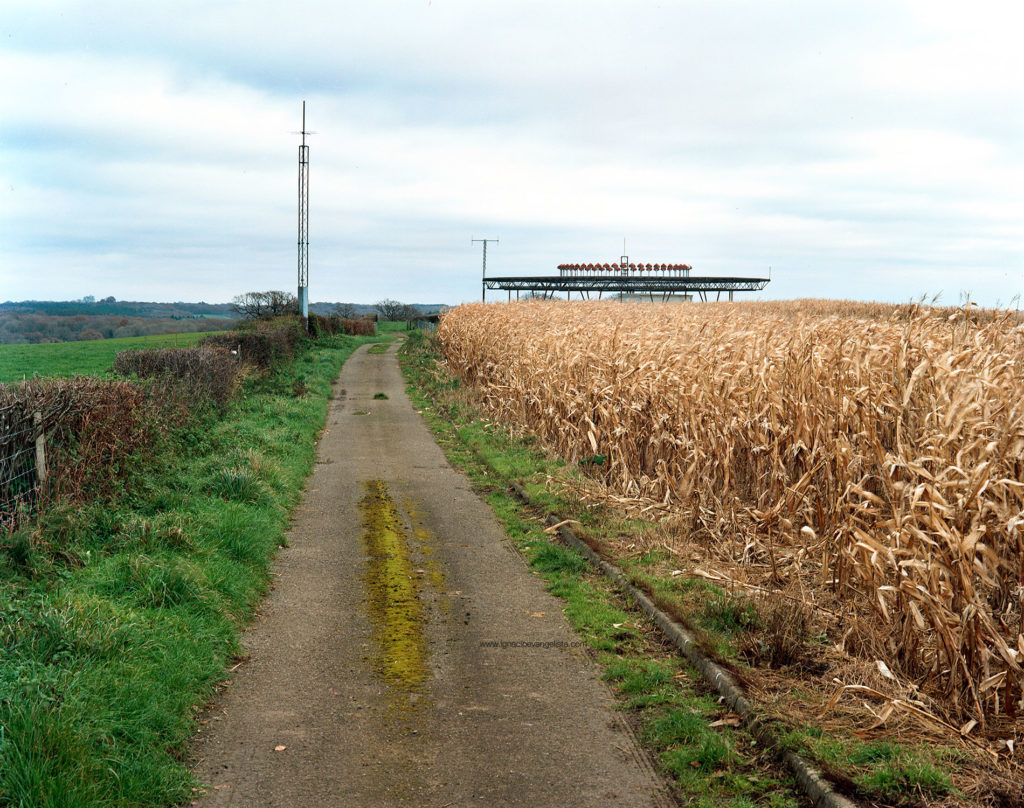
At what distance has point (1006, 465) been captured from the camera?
5887 mm

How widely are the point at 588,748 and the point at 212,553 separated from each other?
4590 mm

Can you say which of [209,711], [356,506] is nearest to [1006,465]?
[209,711]

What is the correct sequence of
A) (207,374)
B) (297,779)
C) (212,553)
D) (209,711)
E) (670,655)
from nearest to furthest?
(297,779) → (209,711) → (670,655) → (212,553) → (207,374)

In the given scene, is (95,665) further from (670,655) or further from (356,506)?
(356,506)

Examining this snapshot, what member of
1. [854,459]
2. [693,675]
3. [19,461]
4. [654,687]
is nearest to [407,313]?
[19,461]

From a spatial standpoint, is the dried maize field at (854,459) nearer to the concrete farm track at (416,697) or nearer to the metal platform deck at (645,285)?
the concrete farm track at (416,697)

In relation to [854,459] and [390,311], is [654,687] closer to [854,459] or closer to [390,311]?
[854,459]

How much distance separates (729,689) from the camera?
5.59 meters

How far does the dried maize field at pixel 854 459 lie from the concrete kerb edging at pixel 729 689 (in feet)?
3.19

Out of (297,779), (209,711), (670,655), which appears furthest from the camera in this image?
(670,655)

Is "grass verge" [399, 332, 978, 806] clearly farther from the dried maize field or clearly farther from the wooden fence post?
the wooden fence post

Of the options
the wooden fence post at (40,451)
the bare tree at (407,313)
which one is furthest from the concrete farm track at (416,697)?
the bare tree at (407,313)

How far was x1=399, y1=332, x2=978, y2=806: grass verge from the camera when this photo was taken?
450 cm

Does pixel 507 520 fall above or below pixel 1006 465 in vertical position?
below
